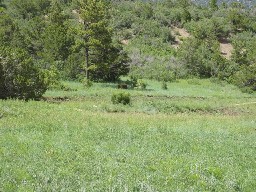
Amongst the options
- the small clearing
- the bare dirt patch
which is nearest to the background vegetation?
the bare dirt patch

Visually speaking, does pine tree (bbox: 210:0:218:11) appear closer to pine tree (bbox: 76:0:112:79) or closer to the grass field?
pine tree (bbox: 76:0:112:79)

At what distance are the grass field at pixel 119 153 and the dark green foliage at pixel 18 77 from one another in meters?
4.55

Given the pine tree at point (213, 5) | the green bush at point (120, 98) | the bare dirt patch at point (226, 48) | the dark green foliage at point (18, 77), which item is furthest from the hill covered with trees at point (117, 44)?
the green bush at point (120, 98)

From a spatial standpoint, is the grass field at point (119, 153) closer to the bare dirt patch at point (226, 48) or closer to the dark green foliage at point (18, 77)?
the dark green foliage at point (18, 77)

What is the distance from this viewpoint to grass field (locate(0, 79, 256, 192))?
945 centimetres

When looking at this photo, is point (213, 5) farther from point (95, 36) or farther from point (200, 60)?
point (95, 36)

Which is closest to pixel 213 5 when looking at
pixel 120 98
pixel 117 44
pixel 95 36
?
pixel 117 44

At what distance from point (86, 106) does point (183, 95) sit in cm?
1465

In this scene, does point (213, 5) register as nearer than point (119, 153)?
No

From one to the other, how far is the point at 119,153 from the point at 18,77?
50.8ft

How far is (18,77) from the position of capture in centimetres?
2569

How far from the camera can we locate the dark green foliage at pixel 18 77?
84.2ft

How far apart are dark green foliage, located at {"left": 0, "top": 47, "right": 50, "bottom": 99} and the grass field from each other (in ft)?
14.9

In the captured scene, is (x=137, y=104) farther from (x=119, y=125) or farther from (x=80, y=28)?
(x=80, y=28)
